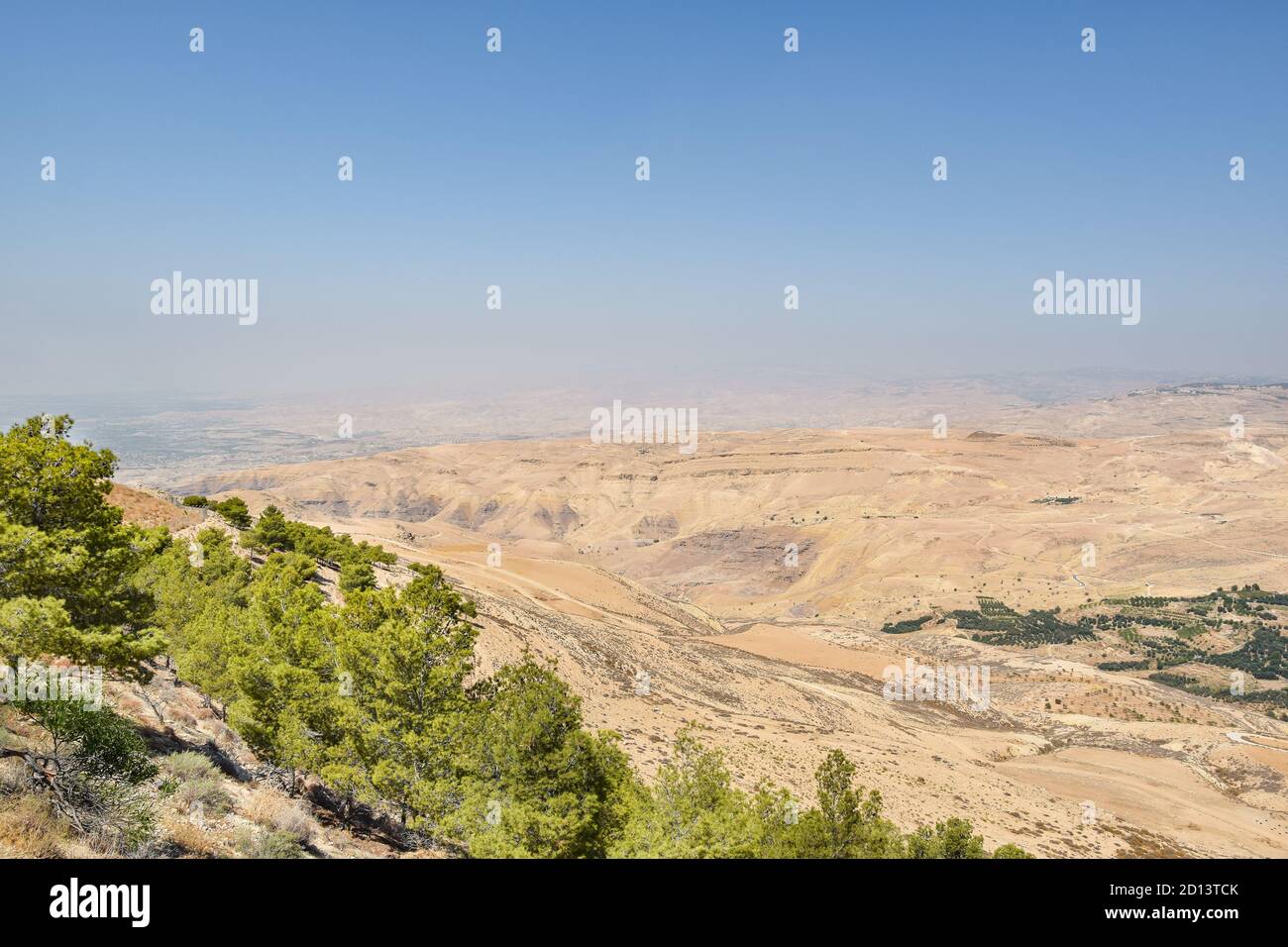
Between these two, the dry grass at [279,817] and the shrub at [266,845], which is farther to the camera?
the dry grass at [279,817]

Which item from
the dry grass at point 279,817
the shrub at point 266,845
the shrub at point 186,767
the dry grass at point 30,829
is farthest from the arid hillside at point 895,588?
the dry grass at point 30,829

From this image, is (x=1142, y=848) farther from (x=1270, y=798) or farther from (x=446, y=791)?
(x=446, y=791)

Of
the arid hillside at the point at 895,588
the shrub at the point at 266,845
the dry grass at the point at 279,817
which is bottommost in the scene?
the arid hillside at the point at 895,588

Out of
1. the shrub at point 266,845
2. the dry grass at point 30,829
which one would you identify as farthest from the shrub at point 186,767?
the dry grass at point 30,829

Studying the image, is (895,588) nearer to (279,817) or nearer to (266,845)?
(279,817)

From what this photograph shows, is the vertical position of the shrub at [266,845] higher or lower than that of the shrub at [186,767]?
lower

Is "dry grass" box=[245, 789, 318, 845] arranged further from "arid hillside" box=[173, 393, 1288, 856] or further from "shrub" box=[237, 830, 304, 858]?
"arid hillside" box=[173, 393, 1288, 856]

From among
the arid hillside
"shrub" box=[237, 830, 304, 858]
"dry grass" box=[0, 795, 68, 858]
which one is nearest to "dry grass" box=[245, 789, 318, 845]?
"shrub" box=[237, 830, 304, 858]

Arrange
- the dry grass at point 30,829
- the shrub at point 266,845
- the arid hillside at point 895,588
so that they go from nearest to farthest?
the dry grass at point 30,829, the shrub at point 266,845, the arid hillside at point 895,588

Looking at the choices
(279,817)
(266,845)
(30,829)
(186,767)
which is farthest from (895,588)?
(30,829)

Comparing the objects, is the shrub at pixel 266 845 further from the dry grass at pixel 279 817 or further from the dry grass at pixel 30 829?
the dry grass at pixel 30 829

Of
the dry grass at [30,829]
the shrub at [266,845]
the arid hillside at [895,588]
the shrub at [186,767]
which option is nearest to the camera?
the dry grass at [30,829]

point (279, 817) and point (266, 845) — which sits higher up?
point (266, 845)
